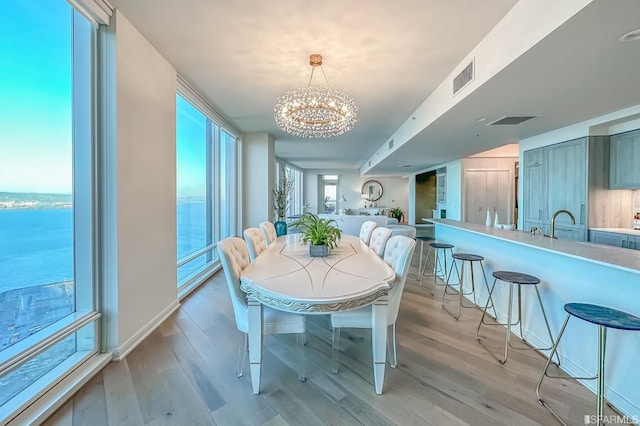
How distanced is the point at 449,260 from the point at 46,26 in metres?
5.04

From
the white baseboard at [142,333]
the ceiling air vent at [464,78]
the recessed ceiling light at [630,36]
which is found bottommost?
the white baseboard at [142,333]

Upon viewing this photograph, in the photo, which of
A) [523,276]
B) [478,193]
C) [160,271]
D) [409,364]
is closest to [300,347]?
[409,364]

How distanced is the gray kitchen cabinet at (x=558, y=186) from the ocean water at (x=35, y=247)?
5914mm

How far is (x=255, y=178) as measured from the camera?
19.9 feet

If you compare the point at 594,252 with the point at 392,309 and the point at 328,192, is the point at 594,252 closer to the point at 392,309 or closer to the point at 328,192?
the point at 392,309

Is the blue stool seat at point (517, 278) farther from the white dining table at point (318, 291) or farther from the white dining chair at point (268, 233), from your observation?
the white dining chair at point (268, 233)

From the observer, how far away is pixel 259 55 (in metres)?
2.74

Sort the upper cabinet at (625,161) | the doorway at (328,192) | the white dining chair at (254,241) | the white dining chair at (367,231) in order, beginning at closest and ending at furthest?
1. the white dining chair at (254,241)
2. the upper cabinet at (625,161)
3. the white dining chair at (367,231)
4. the doorway at (328,192)

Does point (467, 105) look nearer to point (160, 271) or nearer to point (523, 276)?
point (523, 276)

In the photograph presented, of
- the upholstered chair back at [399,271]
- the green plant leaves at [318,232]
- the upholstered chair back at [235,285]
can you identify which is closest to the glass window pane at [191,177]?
the green plant leaves at [318,232]

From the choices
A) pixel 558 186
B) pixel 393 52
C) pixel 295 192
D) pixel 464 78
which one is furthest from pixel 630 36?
pixel 295 192

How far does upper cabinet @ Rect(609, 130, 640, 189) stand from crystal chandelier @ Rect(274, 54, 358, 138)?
357cm

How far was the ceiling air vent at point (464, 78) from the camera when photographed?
2623 mm

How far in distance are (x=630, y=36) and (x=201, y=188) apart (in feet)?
15.9
